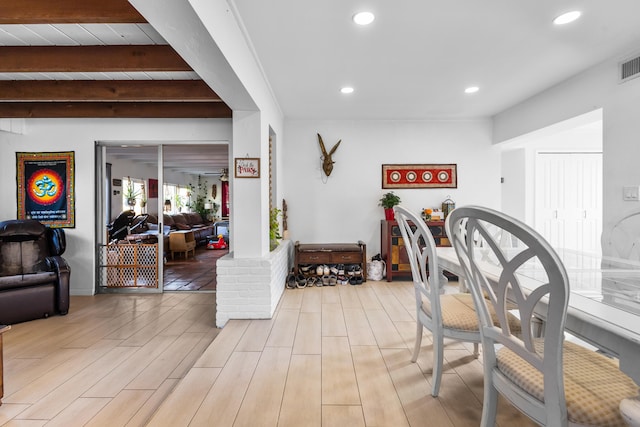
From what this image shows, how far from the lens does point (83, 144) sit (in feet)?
14.5

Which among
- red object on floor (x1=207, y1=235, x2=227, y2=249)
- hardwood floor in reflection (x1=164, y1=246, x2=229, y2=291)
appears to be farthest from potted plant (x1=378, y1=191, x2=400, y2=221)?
red object on floor (x1=207, y1=235, x2=227, y2=249)

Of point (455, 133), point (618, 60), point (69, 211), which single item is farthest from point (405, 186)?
point (69, 211)

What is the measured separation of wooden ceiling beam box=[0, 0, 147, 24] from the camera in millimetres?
1942

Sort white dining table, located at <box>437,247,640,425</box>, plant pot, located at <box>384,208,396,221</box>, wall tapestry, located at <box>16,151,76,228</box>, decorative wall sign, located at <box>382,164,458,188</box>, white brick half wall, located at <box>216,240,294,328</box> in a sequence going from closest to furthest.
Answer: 1. white dining table, located at <box>437,247,640,425</box>
2. white brick half wall, located at <box>216,240,294,328</box>
3. wall tapestry, located at <box>16,151,76,228</box>
4. plant pot, located at <box>384,208,396,221</box>
5. decorative wall sign, located at <box>382,164,458,188</box>

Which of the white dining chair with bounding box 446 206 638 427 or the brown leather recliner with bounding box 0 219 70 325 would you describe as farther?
the brown leather recliner with bounding box 0 219 70 325

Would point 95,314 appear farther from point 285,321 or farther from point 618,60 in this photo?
point 618,60

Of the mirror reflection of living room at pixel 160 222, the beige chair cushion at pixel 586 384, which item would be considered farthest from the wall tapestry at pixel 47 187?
the beige chair cushion at pixel 586 384

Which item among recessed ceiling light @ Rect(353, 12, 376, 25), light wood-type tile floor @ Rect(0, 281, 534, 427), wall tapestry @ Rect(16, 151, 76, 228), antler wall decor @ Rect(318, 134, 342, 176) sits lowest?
light wood-type tile floor @ Rect(0, 281, 534, 427)

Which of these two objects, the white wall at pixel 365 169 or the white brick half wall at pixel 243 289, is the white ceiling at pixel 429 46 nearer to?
the white wall at pixel 365 169

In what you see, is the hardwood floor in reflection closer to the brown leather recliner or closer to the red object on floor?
the red object on floor

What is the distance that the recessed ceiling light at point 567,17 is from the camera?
2369mm

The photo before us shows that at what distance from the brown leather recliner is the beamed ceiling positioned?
4.65 ft

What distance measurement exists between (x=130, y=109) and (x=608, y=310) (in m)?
4.65

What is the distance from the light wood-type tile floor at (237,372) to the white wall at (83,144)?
99cm
